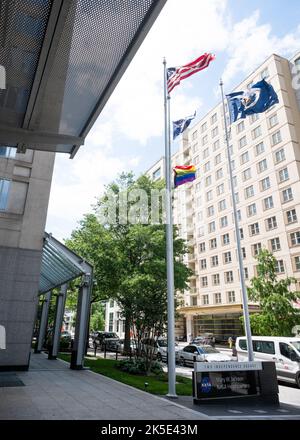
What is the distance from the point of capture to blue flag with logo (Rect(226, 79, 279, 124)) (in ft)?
50.3

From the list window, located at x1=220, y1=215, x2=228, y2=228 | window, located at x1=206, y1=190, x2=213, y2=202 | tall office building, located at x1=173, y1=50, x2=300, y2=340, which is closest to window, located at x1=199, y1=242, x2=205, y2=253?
tall office building, located at x1=173, y1=50, x2=300, y2=340

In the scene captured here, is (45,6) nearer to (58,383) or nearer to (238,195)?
(58,383)

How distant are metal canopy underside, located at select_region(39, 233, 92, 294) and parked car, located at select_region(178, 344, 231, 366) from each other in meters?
8.99

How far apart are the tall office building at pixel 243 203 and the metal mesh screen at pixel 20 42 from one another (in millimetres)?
30257

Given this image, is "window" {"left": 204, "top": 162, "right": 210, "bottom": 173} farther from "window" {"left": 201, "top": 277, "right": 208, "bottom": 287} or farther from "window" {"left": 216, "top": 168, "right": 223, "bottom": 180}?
"window" {"left": 201, "top": 277, "right": 208, "bottom": 287}

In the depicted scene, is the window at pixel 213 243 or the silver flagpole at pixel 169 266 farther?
the window at pixel 213 243

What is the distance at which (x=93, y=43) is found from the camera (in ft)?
13.1

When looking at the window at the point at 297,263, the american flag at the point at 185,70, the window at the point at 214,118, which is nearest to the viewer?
the american flag at the point at 185,70

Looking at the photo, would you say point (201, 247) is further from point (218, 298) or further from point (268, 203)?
point (268, 203)

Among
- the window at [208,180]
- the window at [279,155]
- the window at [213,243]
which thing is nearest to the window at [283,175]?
the window at [279,155]

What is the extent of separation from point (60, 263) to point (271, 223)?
3120 centimetres

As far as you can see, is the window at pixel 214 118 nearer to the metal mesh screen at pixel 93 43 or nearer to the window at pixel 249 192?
the window at pixel 249 192

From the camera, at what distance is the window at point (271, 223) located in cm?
4076
